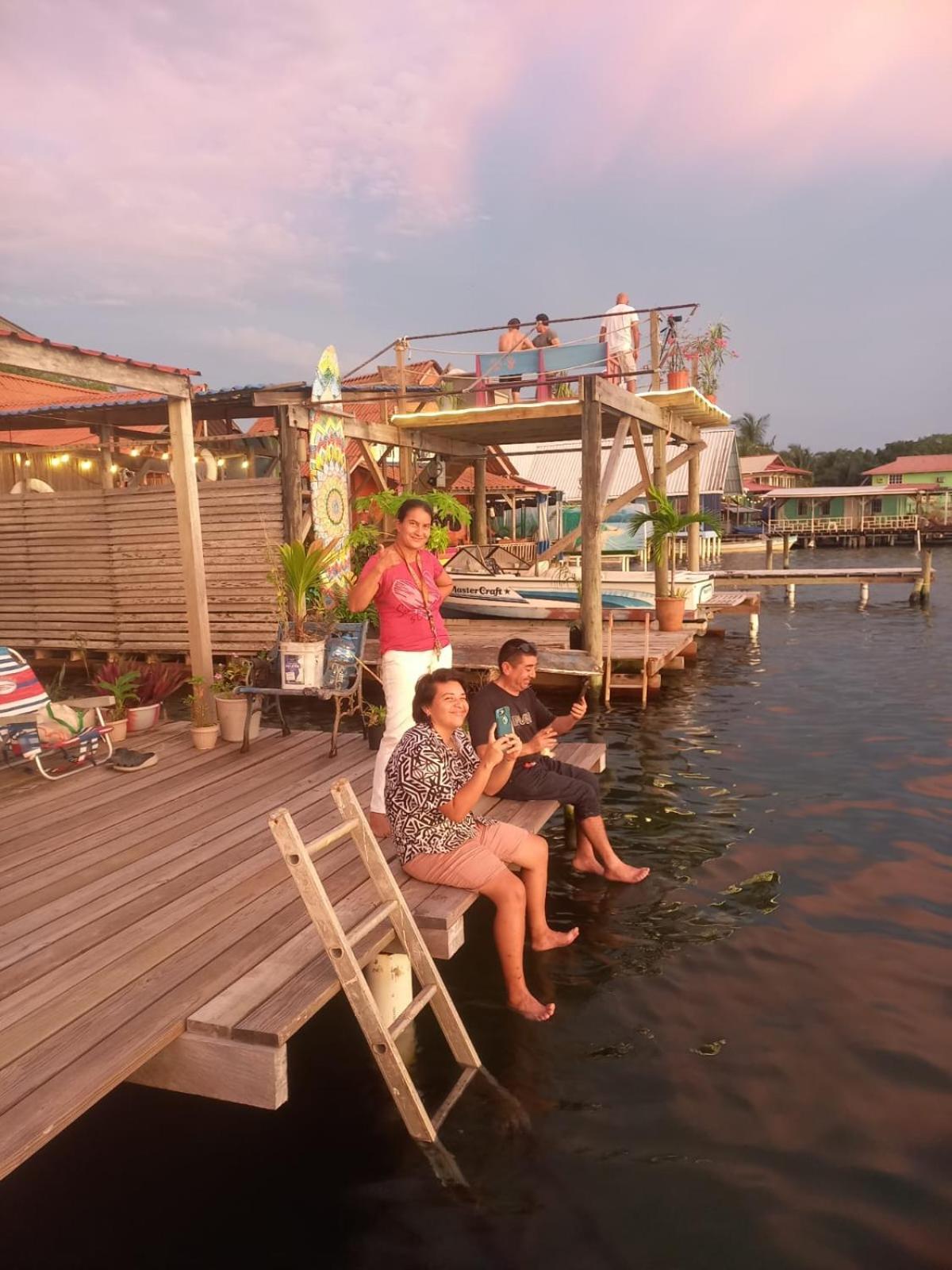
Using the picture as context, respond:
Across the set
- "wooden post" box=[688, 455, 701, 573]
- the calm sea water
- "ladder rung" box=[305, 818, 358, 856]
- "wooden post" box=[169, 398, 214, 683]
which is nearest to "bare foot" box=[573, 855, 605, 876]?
the calm sea water

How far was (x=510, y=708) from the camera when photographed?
5348 mm

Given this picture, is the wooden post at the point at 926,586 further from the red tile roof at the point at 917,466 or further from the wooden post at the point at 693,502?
the red tile roof at the point at 917,466

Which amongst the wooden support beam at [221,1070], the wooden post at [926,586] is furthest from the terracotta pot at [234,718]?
the wooden post at [926,586]

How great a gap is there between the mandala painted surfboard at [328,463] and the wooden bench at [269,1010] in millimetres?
6959

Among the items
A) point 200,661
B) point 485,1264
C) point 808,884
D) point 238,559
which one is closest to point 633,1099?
point 485,1264

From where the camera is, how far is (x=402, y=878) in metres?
4.43

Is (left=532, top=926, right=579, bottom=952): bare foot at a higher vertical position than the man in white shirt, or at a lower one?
lower

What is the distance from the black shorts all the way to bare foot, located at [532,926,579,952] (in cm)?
85

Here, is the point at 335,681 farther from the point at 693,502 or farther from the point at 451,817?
the point at 693,502

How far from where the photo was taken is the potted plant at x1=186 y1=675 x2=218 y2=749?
729 cm

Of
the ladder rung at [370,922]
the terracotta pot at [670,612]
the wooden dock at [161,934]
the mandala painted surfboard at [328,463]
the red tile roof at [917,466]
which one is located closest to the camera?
the wooden dock at [161,934]

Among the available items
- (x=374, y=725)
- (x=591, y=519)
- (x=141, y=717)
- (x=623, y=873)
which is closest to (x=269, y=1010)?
(x=623, y=873)

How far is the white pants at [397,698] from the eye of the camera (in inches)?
201

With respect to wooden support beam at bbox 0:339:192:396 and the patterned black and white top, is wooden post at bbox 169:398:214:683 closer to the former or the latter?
wooden support beam at bbox 0:339:192:396
